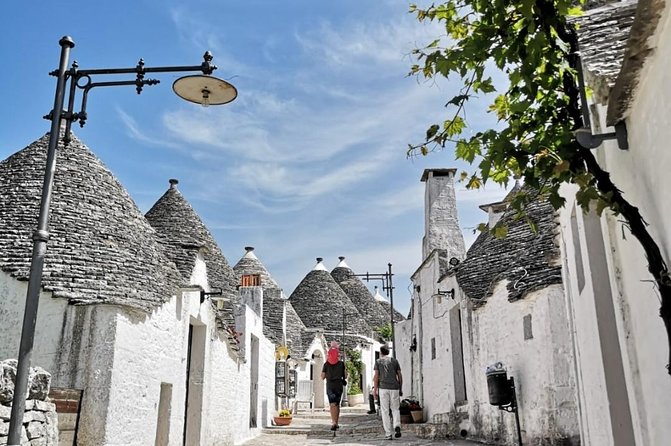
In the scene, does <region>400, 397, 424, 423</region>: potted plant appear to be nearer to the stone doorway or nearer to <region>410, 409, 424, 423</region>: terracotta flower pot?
<region>410, 409, 424, 423</region>: terracotta flower pot

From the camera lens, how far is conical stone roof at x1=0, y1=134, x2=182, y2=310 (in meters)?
7.96

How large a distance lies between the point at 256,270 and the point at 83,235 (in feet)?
57.0

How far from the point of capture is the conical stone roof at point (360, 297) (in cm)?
3631

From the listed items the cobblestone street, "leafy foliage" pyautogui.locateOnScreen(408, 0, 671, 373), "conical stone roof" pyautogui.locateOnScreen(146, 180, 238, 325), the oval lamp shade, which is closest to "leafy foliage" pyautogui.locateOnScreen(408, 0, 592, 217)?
"leafy foliage" pyautogui.locateOnScreen(408, 0, 671, 373)

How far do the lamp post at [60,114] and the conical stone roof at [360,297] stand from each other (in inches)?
1212

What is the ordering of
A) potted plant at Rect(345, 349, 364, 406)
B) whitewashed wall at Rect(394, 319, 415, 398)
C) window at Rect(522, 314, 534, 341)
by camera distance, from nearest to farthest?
window at Rect(522, 314, 534, 341)
whitewashed wall at Rect(394, 319, 415, 398)
potted plant at Rect(345, 349, 364, 406)

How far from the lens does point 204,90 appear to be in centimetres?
564

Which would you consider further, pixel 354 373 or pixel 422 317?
pixel 354 373

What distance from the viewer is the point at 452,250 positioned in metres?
15.3

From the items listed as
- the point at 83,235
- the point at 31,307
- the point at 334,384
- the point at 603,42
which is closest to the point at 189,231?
the point at 334,384

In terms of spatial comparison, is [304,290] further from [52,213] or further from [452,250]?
[52,213]

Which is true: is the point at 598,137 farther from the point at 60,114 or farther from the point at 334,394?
the point at 334,394

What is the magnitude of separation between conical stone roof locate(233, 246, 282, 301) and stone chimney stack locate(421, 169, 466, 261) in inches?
411

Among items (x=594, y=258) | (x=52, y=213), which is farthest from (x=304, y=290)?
(x=594, y=258)
